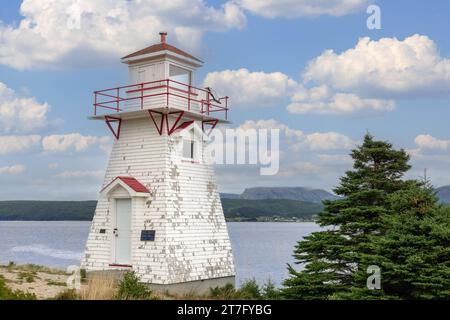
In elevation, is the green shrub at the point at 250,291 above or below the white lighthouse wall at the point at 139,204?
below

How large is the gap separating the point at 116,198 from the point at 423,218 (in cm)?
1018

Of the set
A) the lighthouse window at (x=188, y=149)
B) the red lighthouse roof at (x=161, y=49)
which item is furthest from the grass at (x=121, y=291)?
the red lighthouse roof at (x=161, y=49)

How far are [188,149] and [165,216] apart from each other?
275cm

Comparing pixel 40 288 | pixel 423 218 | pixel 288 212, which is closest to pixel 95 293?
pixel 40 288

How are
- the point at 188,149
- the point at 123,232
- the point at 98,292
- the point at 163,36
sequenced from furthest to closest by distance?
the point at 163,36 < the point at 188,149 < the point at 123,232 < the point at 98,292

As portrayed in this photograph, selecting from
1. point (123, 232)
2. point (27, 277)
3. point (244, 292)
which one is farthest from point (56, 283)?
point (244, 292)

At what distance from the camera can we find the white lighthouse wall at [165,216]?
63.9ft

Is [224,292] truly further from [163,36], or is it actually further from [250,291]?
[163,36]

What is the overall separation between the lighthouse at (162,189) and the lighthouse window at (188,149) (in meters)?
0.04

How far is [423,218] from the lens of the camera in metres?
16.9

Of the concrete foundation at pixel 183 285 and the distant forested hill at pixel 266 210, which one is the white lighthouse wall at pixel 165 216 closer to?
the concrete foundation at pixel 183 285

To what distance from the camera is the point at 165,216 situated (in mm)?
19562

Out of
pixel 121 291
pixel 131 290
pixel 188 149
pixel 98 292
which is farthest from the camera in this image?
pixel 188 149
